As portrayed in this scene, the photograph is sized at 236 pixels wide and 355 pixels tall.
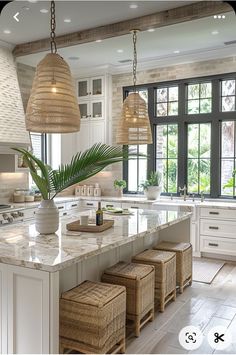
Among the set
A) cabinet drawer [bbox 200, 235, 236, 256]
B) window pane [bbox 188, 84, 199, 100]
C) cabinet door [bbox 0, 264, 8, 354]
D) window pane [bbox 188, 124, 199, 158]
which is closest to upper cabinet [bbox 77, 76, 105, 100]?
window pane [bbox 188, 84, 199, 100]

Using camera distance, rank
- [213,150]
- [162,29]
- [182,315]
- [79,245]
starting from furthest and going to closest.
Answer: [213,150] → [162,29] → [182,315] → [79,245]

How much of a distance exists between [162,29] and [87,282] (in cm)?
366

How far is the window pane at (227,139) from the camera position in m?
6.18

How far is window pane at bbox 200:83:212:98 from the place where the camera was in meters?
6.30

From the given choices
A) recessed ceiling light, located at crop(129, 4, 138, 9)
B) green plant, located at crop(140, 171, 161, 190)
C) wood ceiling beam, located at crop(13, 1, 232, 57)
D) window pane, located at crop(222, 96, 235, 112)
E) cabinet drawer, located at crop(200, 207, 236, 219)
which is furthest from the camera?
green plant, located at crop(140, 171, 161, 190)

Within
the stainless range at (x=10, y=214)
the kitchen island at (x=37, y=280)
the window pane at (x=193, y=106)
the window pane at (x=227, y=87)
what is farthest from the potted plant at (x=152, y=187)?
the kitchen island at (x=37, y=280)

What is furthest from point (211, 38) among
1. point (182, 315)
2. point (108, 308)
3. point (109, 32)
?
point (108, 308)

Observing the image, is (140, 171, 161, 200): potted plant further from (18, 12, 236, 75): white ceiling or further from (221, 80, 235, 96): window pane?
(18, 12, 236, 75): white ceiling

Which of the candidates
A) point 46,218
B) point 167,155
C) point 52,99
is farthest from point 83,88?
point 46,218

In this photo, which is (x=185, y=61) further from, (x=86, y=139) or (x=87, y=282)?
(x=87, y=282)

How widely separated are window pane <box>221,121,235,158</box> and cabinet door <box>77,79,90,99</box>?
278cm

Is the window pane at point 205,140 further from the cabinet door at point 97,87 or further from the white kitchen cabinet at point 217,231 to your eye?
the cabinet door at point 97,87

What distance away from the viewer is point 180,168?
6.61 meters

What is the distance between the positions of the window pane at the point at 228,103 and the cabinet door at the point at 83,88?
268 centimetres
